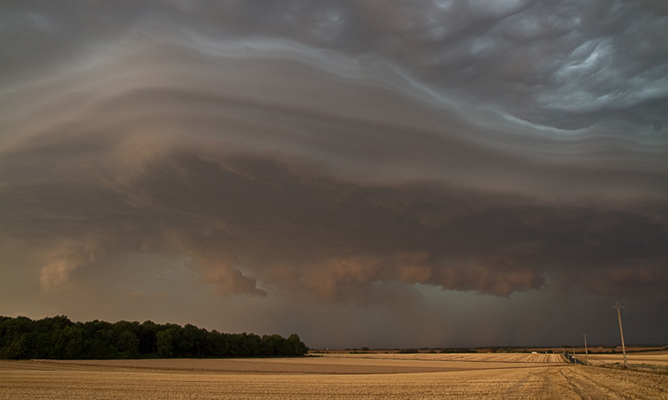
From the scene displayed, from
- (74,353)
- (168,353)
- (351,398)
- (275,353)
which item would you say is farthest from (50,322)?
(351,398)

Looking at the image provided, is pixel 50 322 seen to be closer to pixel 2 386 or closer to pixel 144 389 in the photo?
pixel 2 386

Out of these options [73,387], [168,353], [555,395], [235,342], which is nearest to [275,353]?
[235,342]

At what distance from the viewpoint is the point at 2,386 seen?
46.7 metres

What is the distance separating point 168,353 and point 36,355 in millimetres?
41550

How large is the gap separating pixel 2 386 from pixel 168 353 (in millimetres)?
102619

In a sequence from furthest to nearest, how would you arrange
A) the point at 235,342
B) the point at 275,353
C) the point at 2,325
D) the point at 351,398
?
the point at 275,353, the point at 235,342, the point at 2,325, the point at 351,398

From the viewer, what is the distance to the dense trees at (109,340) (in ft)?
362

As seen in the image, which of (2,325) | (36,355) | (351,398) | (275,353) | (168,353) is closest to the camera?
(351,398)

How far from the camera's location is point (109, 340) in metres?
128

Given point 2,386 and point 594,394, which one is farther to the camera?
point 2,386

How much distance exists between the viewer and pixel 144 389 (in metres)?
46.0

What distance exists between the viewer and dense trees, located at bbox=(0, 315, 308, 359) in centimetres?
11031

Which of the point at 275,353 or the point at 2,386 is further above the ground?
the point at 2,386

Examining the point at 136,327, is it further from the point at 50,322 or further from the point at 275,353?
the point at 275,353
